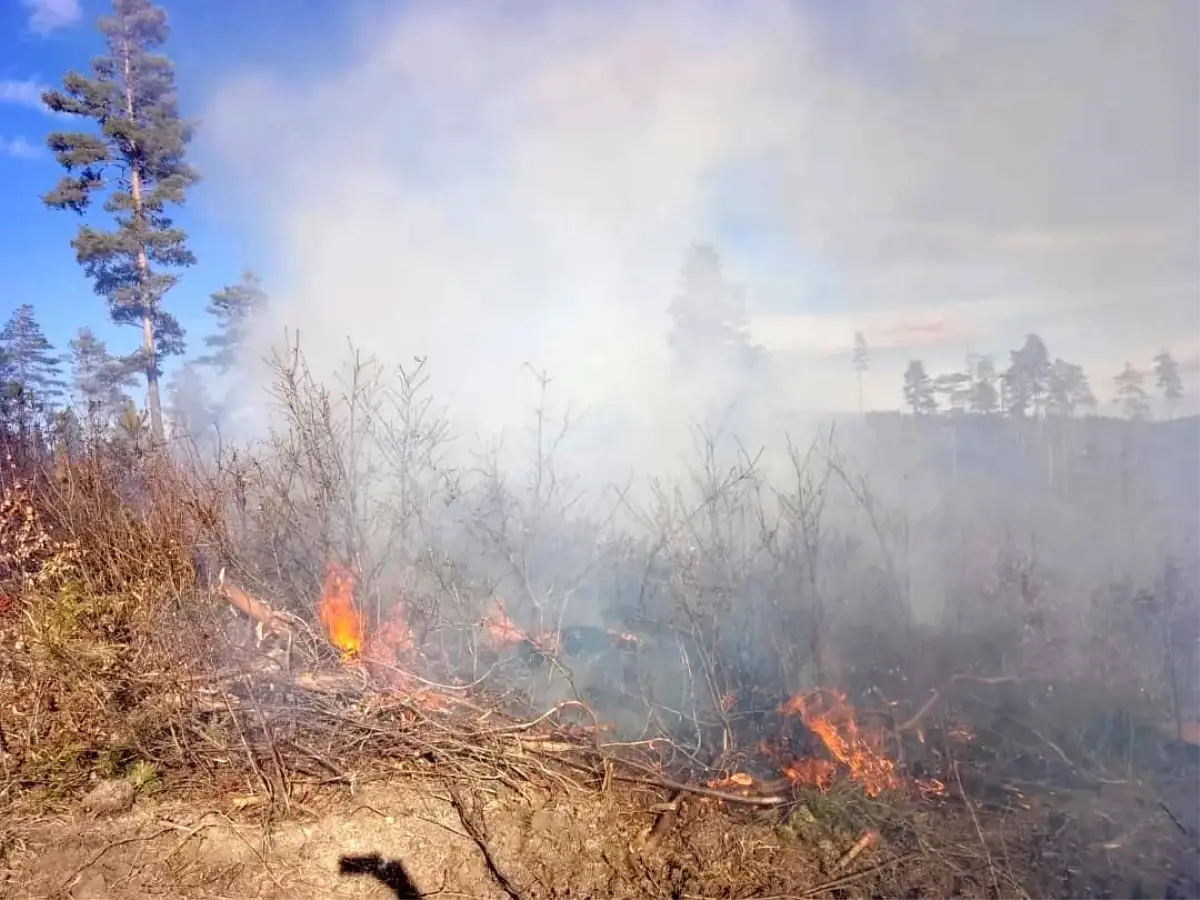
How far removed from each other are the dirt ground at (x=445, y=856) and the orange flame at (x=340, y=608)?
242 centimetres

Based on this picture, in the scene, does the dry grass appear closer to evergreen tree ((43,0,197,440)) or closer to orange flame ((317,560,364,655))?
orange flame ((317,560,364,655))

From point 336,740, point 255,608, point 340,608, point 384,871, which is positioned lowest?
point 384,871

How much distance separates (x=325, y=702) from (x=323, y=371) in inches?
483

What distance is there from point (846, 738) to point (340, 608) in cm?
515

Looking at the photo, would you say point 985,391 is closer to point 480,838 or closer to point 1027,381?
point 1027,381

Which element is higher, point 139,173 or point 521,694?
point 139,173

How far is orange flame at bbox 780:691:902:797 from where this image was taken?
598 cm

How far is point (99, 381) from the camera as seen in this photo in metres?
19.3

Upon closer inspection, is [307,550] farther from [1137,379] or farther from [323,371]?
[1137,379]

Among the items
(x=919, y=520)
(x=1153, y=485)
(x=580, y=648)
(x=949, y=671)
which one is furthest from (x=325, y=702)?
(x=1153, y=485)

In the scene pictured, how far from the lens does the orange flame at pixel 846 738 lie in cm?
598

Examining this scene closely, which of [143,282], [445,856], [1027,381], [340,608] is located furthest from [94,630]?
[1027,381]

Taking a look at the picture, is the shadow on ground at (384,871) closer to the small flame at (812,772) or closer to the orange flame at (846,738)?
the small flame at (812,772)

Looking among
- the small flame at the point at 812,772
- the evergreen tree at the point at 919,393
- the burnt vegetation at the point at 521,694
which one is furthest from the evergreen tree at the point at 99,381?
the evergreen tree at the point at 919,393
